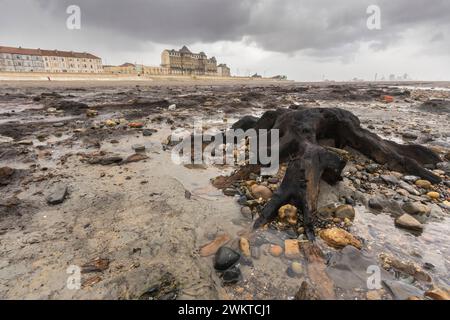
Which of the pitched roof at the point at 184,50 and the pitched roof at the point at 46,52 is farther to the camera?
the pitched roof at the point at 184,50

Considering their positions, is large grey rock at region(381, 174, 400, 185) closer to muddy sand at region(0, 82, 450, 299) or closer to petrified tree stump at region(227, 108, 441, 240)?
muddy sand at region(0, 82, 450, 299)

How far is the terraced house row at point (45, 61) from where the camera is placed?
87256 mm

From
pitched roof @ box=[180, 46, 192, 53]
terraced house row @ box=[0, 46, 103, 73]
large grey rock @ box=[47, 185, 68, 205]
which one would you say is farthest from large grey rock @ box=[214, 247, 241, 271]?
pitched roof @ box=[180, 46, 192, 53]

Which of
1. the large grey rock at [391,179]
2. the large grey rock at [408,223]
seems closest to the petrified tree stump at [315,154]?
the large grey rock at [391,179]

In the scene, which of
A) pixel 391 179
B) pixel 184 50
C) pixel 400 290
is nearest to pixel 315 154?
pixel 391 179

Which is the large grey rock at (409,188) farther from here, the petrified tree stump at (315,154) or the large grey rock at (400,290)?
the large grey rock at (400,290)

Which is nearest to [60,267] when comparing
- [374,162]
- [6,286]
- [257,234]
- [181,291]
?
[6,286]

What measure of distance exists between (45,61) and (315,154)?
120 meters

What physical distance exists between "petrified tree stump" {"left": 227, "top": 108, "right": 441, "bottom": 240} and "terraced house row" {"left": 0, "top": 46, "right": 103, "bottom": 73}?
361 feet

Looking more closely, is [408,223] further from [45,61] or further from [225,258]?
[45,61]

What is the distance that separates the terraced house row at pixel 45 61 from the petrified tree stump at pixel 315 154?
361 ft

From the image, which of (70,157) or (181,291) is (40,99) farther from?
(181,291)

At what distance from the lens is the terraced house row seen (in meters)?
87.3
